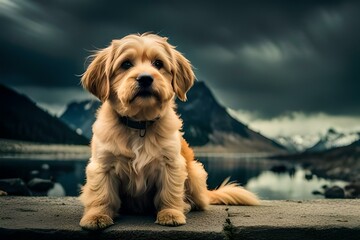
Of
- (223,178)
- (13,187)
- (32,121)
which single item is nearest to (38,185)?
(13,187)

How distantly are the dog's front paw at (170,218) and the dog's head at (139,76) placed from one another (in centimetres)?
100

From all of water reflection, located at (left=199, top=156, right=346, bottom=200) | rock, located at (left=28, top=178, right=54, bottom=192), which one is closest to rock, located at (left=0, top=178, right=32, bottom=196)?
rock, located at (left=28, top=178, right=54, bottom=192)

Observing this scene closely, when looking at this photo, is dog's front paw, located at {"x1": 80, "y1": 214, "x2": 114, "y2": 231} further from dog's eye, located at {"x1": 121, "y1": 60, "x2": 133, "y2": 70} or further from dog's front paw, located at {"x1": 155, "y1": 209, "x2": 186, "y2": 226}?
dog's eye, located at {"x1": 121, "y1": 60, "x2": 133, "y2": 70}

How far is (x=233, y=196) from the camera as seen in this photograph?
6520 mm

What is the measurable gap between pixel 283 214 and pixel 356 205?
1607 millimetres

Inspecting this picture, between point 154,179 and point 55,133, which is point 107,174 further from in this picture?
point 55,133

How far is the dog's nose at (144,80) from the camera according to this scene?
4404 millimetres

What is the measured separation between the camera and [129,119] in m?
4.89

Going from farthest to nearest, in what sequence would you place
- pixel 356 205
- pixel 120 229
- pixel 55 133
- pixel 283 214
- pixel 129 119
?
pixel 55 133
pixel 356 205
pixel 283 214
pixel 129 119
pixel 120 229

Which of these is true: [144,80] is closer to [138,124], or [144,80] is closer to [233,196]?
[138,124]

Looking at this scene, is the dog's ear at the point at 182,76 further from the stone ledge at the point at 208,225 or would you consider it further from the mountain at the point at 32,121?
the mountain at the point at 32,121

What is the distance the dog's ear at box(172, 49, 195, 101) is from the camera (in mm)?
5094

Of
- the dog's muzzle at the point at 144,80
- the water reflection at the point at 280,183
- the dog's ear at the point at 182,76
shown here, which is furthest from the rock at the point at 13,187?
the water reflection at the point at 280,183

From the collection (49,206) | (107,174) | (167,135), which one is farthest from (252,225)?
(49,206)
